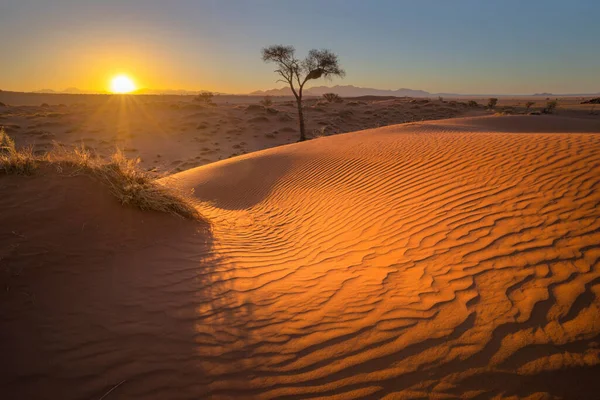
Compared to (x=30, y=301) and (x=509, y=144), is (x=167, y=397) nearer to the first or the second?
(x=30, y=301)

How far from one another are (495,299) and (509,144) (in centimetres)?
513

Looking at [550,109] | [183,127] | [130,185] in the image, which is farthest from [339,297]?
[550,109]

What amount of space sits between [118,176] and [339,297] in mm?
4192

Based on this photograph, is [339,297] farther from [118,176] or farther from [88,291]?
[118,176]

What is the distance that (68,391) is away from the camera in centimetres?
203

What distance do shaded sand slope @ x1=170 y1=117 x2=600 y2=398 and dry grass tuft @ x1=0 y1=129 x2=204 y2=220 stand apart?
92cm

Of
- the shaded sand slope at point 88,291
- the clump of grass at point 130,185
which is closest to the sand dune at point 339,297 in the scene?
the shaded sand slope at point 88,291

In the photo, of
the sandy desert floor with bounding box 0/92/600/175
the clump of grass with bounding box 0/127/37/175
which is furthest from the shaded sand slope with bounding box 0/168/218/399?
the sandy desert floor with bounding box 0/92/600/175

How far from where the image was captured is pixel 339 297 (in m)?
3.27

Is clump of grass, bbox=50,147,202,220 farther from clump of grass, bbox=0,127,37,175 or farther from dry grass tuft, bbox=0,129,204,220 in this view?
clump of grass, bbox=0,127,37,175

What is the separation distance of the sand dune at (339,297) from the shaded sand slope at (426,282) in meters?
0.02

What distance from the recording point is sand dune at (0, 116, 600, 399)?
86.4 inches

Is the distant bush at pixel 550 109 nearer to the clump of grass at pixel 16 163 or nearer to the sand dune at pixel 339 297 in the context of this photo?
the sand dune at pixel 339 297

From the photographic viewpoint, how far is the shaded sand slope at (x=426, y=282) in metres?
2.25
